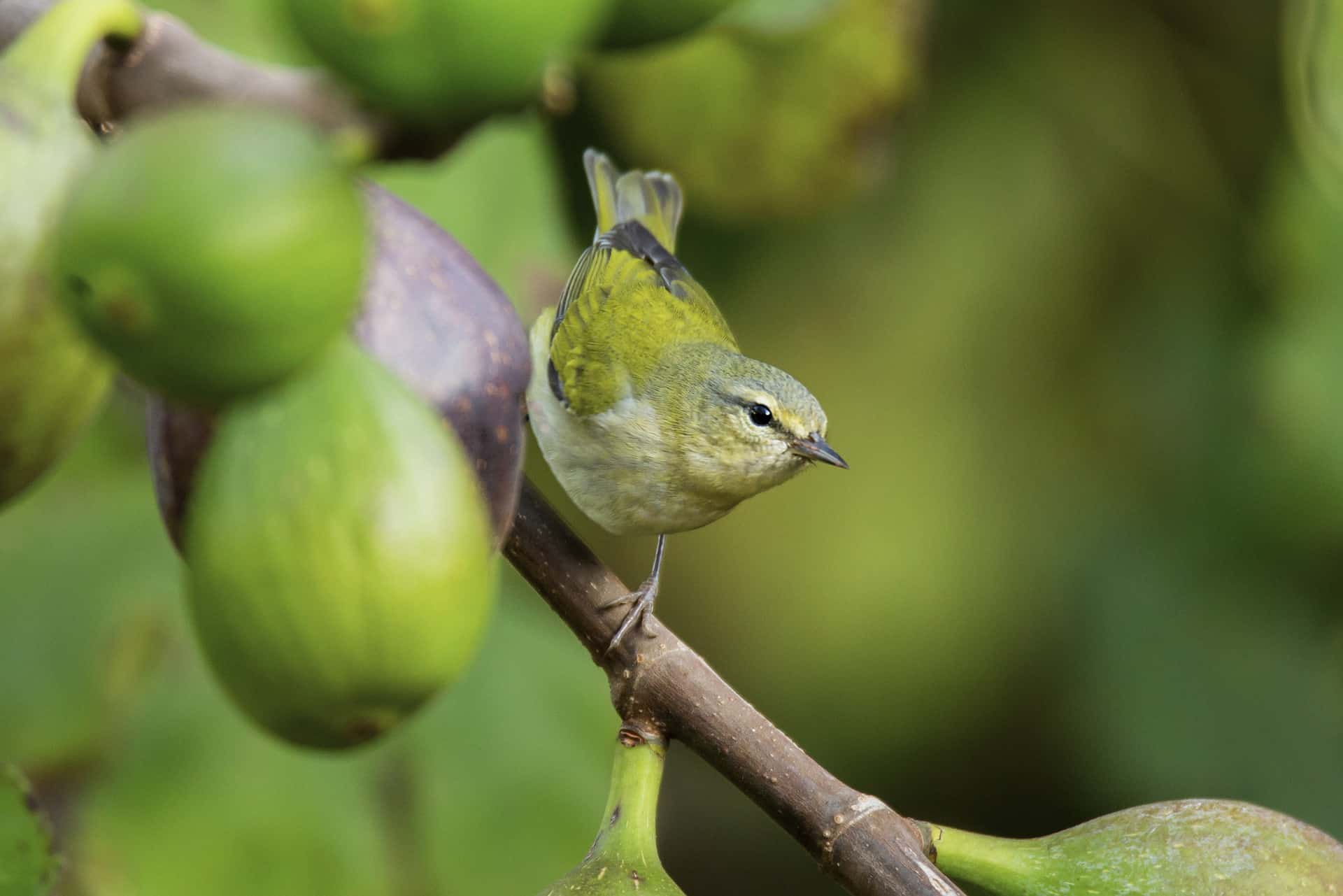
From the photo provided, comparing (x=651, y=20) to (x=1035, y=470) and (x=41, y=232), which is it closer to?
(x=41, y=232)

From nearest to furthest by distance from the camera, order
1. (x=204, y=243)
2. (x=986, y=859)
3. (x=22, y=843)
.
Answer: (x=204, y=243) < (x=22, y=843) < (x=986, y=859)

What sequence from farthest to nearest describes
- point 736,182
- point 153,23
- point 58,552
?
1. point 736,182
2. point 58,552
3. point 153,23

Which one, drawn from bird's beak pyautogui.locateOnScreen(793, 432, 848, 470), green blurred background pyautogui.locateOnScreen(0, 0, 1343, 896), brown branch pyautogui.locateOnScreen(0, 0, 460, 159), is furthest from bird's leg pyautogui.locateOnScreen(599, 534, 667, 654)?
green blurred background pyautogui.locateOnScreen(0, 0, 1343, 896)

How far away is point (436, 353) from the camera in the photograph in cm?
83

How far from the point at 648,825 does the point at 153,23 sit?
0.74m

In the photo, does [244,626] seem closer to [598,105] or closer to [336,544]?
[336,544]

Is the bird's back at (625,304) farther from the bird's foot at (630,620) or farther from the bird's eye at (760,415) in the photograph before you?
the bird's foot at (630,620)

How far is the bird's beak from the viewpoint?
255 centimetres

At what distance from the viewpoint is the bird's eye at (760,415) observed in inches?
103

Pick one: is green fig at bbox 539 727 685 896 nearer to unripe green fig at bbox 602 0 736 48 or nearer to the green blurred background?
unripe green fig at bbox 602 0 736 48

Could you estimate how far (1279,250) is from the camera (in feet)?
9.32

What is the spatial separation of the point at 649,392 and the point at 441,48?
2096 millimetres

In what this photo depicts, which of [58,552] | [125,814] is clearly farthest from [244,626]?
[58,552]

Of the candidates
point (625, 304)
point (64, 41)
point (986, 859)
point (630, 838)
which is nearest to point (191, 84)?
point (64, 41)
